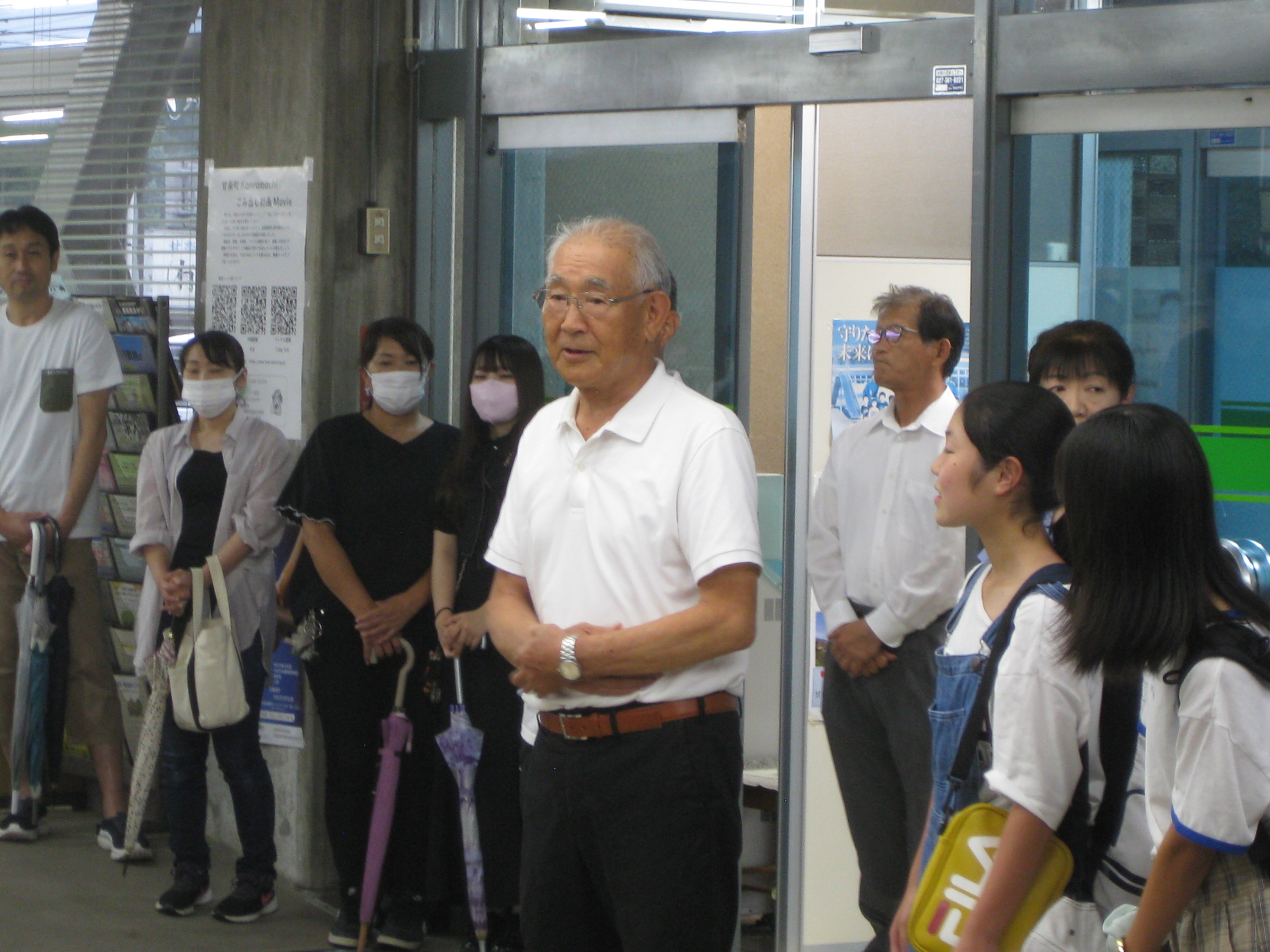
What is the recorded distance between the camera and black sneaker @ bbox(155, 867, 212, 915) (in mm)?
4371

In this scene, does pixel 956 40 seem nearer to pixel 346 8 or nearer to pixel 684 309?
pixel 684 309

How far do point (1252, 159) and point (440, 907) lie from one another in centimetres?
298

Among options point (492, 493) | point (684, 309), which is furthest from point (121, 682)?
point (684, 309)

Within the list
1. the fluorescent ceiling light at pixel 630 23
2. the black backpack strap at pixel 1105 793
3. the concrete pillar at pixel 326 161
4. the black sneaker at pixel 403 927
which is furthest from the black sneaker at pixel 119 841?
the black backpack strap at pixel 1105 793

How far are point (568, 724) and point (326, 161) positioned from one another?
105 inches

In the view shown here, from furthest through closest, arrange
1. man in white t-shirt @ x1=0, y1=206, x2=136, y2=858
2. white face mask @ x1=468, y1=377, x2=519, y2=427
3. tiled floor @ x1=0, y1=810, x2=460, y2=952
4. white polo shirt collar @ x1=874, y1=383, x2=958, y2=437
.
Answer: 1. man in white t-shirt @ x1=0, y1=206, x2=136, y2=858
2. tiled floor @ x1=0, y1=810, x2=460, y2=952
3. white face mask @ x1=468, y1=377, x2=519, y2=427
4. white polo shirt collar @ x1=874, y1=383, x2=958, y2=437

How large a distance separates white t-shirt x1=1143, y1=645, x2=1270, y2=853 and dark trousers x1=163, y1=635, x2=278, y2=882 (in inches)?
122

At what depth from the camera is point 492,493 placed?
3809 millimetres

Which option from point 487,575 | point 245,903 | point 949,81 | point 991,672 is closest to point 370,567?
point 487,575

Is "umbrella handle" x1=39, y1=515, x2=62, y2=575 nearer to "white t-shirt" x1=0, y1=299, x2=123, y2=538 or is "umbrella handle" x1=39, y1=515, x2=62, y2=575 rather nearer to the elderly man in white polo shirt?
"white t-shirt" x1=0, y1=299, x2=123, y2=538

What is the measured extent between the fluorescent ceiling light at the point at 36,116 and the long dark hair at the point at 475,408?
263 cm

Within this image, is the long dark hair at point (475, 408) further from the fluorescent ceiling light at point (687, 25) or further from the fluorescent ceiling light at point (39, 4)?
the fluorescent ceiling light at point (39, 4)

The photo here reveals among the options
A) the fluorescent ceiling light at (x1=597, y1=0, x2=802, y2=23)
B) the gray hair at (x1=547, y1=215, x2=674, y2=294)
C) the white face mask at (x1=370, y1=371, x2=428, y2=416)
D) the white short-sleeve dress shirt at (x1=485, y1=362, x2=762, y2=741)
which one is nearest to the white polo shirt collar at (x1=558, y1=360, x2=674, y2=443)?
the white short-sleeve dress shirt at (x1=485, y1=362, x2=762, y2=741)

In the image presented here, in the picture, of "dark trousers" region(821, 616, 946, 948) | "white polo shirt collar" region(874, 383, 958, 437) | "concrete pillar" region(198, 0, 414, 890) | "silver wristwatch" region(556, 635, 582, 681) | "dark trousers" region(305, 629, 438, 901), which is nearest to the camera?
"silver wristwatch" region(556, 635, 582, 681)
